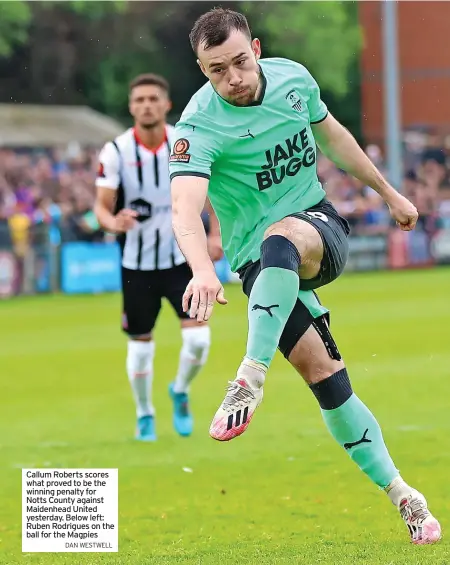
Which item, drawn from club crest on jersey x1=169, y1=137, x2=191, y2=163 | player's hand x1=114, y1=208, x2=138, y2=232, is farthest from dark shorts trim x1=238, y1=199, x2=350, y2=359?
player's hand x1=114, y1=208, x2=138, y2=232

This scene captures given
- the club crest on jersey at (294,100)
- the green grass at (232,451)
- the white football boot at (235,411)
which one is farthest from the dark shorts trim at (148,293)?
the white football boot at (235,411)

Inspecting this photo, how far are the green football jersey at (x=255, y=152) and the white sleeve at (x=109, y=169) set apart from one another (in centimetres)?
332

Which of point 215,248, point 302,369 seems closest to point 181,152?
point 302,369

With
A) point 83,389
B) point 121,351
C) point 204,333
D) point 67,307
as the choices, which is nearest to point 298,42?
point 67,307

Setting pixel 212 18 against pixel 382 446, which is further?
pixel 382 446

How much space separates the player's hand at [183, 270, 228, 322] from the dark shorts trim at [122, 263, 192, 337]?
4.05 meters

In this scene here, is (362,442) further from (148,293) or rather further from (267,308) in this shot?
(148,293)

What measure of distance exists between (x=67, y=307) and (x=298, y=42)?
55.4 ft

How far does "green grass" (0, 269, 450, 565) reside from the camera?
214 inches

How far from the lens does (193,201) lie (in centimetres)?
494

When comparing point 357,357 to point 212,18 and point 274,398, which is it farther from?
point 212,18

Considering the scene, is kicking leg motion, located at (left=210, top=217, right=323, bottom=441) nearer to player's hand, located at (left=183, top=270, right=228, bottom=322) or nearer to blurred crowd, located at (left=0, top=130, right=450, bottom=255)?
player's hand, located at (left=183, top=270, right=228, bottom=322)

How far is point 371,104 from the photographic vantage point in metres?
35.4

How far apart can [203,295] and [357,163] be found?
4.06 feet
